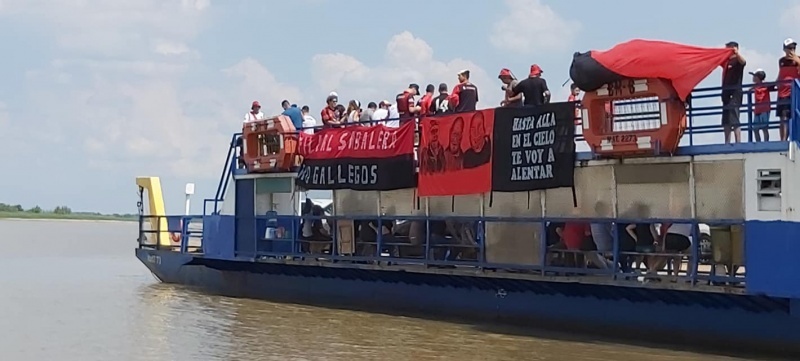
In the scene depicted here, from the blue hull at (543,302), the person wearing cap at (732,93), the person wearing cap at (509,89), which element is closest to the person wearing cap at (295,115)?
the blue hull at (543,302)

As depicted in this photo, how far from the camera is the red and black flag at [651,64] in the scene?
12.6m

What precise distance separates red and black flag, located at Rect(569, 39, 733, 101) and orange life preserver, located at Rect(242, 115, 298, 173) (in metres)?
6.45

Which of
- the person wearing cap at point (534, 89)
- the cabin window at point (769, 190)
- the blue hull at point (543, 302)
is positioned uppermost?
the person wearing cap at point (534, 89)

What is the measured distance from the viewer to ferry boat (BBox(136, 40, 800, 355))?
1244 centimetres

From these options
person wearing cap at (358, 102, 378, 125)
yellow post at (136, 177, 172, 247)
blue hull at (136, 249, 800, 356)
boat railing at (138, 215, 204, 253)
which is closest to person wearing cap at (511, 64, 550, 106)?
blue hull at (136, 249, 800, 356)

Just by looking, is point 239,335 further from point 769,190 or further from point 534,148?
point 769,190

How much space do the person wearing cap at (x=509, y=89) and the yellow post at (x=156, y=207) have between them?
10.2 metres

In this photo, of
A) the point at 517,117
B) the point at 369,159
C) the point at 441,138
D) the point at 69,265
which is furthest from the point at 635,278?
the point at 69,265

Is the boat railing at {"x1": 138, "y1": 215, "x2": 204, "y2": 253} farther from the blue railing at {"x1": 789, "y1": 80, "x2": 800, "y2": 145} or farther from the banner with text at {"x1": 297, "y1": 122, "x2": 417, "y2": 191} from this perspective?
the blue railing at {"x1": 789, "y1": 80, "x2": 800, "y2": 145}

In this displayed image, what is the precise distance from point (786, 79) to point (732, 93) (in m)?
0.63

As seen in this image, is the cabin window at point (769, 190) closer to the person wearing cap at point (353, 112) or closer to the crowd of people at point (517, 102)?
the crowd of people at point (517, 102)

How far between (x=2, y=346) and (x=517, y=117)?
7.47m

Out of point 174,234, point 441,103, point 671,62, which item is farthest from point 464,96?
point 174,234

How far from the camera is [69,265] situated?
31.6 meters
